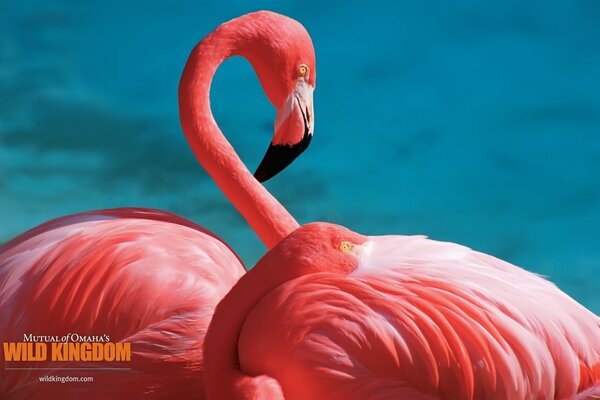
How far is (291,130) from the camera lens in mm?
4898

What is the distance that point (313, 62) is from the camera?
5.05 meters

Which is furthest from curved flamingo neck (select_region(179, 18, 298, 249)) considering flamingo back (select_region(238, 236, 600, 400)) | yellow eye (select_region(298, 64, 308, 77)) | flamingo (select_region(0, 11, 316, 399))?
flamingo back (select_region(238, 236, 600, 400))

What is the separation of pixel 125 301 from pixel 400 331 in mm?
1459

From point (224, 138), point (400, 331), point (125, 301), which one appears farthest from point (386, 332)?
point (224, 138)

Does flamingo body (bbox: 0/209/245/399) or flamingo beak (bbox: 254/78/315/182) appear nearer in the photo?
flamingo body (bbox: 0/209/245/399)

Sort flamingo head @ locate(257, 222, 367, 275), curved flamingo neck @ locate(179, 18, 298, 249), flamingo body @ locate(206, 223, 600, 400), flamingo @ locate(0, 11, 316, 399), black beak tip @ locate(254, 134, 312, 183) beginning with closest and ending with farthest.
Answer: flamingo body @ locate(206, 223, 600, 400) < flamingo head @ locate(257, 222, 367, 275) < flamingo @ locate(0, 11, 316, 399) < curved flamingo neck @ locate(179, 18, 298, 249) < black beak tip @ locate(254, 134, 312, 183)

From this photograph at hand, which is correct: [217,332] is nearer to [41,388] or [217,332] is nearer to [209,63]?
[41,388]

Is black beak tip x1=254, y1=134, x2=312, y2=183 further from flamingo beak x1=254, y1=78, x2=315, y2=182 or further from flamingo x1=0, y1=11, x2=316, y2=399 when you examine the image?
flamingo x1=0, y1=11, x2=316, y2=399

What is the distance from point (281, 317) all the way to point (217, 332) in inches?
12.9

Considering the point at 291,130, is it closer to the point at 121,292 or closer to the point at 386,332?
the point at 121,292

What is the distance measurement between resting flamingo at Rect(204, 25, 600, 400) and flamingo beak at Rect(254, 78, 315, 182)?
65.4 inches

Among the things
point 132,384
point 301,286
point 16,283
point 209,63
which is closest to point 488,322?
point 301,286

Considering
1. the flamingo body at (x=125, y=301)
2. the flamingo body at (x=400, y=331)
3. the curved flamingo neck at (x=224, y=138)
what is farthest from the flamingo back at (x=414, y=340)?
the curved flamingo neck at (x=224, y=138)

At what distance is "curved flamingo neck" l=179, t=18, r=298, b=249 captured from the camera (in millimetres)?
4801
